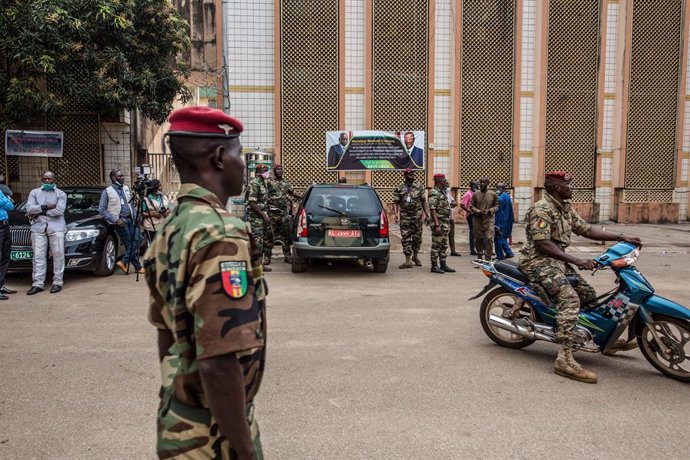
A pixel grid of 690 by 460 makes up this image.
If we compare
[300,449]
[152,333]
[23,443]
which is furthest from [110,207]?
[300,449]

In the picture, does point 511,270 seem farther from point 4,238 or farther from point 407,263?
point 4,238

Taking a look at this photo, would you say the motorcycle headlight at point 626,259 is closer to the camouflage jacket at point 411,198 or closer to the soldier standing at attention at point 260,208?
the camouflage jacket at point 411,198

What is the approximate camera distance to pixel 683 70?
1898 cm

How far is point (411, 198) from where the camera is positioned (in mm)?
10398

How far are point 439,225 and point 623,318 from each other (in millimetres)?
5598

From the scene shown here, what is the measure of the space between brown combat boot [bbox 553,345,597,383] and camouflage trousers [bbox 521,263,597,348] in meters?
0.08

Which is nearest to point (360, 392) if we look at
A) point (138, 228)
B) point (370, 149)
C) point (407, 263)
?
point (407, 263)

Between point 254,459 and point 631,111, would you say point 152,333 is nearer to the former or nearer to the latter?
point 254,459

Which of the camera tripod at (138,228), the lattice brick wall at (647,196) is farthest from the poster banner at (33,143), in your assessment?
the lattice brick wall at (647,196)

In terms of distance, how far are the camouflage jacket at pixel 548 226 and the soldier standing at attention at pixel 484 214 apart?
6296 mm

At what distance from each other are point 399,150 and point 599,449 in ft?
48.2

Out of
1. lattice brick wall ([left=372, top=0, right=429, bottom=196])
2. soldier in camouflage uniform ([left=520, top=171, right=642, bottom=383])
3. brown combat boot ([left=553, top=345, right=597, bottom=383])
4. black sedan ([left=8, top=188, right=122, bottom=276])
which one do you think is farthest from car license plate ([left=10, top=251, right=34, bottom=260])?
lattice brick wall ([left=372, top=0, right=429, bottom=196])

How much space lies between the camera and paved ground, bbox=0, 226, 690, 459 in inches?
136

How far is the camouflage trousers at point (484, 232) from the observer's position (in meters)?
11.4
